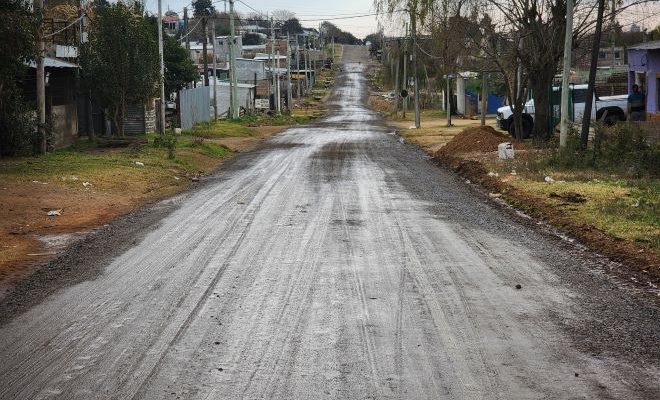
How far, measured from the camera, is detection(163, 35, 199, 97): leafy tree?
60.7 m

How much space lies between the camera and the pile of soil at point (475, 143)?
2941 cm

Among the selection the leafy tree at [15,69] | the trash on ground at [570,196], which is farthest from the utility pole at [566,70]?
the leafy tree at [15,69]

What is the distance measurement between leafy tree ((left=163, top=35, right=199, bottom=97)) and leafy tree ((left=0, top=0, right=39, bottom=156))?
35221 mm

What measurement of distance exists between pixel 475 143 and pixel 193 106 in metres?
22.8

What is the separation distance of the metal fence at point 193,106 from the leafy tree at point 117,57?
41.1 feet

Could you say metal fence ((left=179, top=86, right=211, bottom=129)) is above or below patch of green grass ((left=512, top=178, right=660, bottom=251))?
above

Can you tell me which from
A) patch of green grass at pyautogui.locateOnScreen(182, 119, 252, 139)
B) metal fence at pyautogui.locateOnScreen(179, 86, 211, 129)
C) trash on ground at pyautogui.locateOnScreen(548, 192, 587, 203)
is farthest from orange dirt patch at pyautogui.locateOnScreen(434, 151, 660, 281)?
metal fence at pyautogui.locateOnScreen(179, 86, 211, 129)

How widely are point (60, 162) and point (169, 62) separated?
38.5 m

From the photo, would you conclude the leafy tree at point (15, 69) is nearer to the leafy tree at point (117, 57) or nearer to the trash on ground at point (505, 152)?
the leafy tree at point (117, 57)

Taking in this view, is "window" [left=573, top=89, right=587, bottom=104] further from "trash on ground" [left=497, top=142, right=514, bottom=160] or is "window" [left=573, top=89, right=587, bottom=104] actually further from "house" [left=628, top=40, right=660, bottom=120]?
"trash on ground" [left=497, top=142, right=514, bottom=160]

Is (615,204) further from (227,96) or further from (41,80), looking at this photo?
(227,96)

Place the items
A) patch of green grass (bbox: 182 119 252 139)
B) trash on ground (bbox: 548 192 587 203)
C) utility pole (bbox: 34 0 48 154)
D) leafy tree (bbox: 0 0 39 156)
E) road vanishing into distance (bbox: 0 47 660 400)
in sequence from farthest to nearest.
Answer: patch of green grass (bbox: 182 119 252 139), utility pole (bbox: 34 0 48 154), leafy tree (bbox: 0 0 39 156), trash on ground (bbox: 548 192 587 203), road vanishing into distance (bbox: 0 47 660 400)

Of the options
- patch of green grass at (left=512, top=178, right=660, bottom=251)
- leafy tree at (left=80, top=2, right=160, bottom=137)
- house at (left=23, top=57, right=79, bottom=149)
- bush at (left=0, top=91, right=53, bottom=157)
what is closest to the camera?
patch of green grass at (left=512, top=178, right=660, bottom=251)

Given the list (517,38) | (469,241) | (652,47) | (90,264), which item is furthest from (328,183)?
(652,47)
